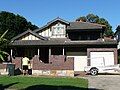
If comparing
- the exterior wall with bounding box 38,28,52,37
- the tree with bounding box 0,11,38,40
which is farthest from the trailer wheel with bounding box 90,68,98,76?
the tree with bounding box 0,11,38,40

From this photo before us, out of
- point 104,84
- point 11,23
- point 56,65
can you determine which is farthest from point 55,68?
point 11,23

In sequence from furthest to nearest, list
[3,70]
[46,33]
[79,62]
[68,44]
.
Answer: [46,33]
[79,62]
[68,44]
[3,70]

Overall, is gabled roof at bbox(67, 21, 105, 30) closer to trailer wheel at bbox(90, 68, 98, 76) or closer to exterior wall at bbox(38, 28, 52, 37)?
exterior wall at bbox(38, 28, 52, 37)

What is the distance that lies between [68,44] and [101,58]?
11.7 ft

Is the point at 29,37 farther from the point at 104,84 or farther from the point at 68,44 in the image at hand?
the point at 104,84

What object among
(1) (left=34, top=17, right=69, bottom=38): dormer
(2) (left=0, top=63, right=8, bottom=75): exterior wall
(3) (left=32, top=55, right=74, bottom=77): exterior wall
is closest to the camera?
(3) (left=32, top=55, right=74, bottom=77): exterior wall

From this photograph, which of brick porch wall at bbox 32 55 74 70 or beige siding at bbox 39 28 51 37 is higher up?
beige siding at bbox 39 28 51 37

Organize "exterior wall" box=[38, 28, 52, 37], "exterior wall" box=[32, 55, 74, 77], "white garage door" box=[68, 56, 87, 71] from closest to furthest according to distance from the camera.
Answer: "exterior wall" box=[32, 55, 74, 77] → "white garage door" box=[68, 56, 87, 71] → "exterior wall" box=[38, 28, 52, 37]

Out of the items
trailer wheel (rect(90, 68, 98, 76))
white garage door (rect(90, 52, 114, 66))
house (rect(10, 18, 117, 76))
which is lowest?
trailer wheel (rect(90, 68, 98, 76))

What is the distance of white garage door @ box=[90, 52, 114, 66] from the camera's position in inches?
1312

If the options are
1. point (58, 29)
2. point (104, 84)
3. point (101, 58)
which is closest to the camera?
point (104, 84)

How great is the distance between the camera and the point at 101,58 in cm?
3347

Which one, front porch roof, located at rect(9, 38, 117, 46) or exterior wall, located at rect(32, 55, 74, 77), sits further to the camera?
front porch roof, located at rect(9, 38, 117, 46)

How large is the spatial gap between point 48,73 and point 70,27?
392 inches
